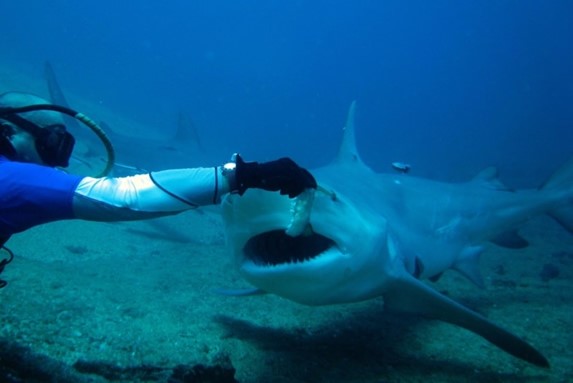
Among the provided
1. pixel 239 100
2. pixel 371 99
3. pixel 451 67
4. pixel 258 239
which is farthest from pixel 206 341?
pixel 451 67

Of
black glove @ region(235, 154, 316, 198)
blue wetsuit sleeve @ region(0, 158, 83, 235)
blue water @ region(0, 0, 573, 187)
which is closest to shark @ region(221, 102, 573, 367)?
black glove @ region(235, 154, 316, 198)

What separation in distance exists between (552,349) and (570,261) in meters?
7.89

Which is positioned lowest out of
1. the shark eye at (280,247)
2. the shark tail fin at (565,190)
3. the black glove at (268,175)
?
the shark eye at (280,247)

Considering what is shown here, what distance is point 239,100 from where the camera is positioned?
388 ft

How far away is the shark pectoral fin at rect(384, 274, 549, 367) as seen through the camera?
3016 millimetres

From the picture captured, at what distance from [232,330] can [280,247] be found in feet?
4.50

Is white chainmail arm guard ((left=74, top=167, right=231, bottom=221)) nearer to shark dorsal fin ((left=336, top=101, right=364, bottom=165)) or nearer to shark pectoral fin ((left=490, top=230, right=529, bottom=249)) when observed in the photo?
shark dorsal fin ((left=336, top=101, right=364, bottom=165))

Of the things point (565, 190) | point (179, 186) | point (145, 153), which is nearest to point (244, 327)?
point (179, 186)

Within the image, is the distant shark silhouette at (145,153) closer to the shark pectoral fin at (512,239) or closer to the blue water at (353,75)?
the shark pectoral fin at (512,239)

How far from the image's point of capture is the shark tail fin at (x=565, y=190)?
6.48 m

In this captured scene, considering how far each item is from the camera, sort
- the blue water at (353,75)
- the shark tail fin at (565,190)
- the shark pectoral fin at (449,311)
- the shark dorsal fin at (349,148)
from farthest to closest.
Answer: the blue water at (353,75)
the shark tail fin at (565,190)
the shark dorsal fin at (349,148)
the shark pectoral fin at (449,311)

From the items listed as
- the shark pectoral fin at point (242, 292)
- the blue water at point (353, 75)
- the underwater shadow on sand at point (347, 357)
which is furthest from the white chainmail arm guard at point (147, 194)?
the blue water at point (353, 75)

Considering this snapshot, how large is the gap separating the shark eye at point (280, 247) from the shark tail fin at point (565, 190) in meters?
5.65

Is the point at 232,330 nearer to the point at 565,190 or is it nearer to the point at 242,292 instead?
the point at 242,292
